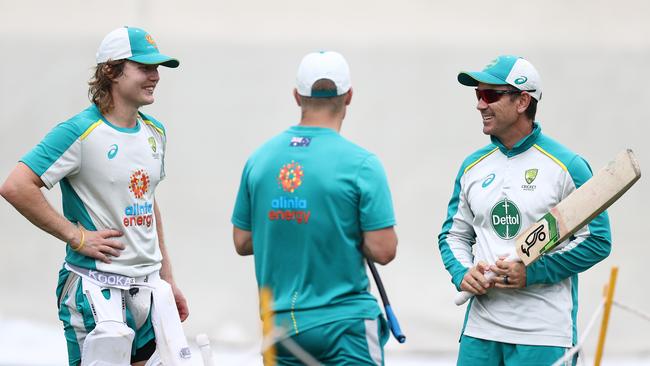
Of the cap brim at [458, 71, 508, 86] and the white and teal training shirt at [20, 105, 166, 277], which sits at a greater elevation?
the cap brim at [458, 71, 508, 86]

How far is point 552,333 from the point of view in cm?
341

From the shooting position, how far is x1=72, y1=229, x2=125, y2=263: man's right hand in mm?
3500

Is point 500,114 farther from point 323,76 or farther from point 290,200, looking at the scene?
point 290,200

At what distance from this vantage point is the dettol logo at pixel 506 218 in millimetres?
3459

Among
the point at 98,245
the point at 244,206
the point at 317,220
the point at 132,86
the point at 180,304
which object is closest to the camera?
the point at 317,220

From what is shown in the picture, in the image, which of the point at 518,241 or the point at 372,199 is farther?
the point at 518,241

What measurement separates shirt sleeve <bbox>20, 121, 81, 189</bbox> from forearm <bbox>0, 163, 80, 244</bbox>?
0.10 ft

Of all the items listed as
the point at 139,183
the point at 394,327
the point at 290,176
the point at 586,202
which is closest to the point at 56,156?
the point at 139,183

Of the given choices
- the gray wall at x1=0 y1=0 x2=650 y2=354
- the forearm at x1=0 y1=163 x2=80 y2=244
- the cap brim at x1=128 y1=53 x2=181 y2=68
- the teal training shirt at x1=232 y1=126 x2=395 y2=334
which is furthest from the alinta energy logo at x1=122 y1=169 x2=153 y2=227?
the gray wall at x1=0 y1=0 x2=650 y2=354

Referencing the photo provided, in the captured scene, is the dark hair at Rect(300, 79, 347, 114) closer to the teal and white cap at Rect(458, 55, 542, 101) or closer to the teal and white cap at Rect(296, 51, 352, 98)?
the teal and white cap at Rect(296, 51, 352, 98)

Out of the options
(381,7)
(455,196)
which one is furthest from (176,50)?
(455,196)

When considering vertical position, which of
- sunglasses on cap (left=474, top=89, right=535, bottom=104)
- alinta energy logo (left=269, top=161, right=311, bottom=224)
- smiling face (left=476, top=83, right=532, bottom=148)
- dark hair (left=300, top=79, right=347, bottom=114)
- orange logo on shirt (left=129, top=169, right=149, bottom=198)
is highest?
dark hair (left=300, top=79, right=347, bottom=114)

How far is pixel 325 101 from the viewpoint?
3.10 meters

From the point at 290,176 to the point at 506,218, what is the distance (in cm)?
76
